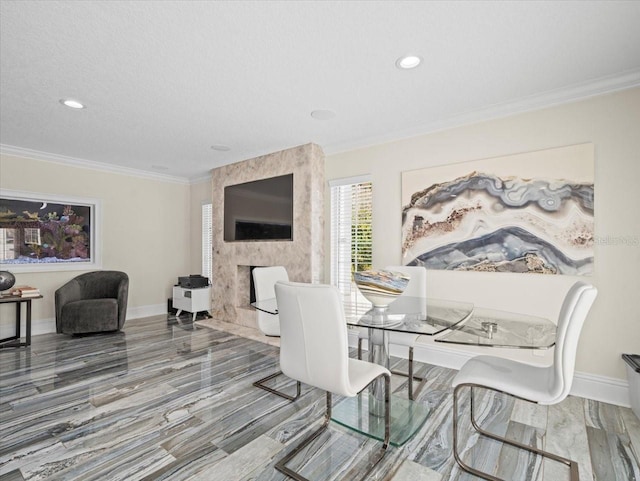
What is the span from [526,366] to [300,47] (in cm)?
252

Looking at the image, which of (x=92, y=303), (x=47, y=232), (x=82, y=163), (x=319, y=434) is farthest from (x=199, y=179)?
(x=319, y=434)

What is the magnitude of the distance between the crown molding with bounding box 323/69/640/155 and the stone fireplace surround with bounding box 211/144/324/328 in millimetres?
1035

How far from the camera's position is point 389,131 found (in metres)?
3.69

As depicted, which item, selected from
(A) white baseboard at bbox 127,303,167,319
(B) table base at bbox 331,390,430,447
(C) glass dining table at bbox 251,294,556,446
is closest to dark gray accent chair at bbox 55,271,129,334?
(A) white baseboard at bbox 127,303,167,319

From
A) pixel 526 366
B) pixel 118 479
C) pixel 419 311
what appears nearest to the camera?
pixel 118 479

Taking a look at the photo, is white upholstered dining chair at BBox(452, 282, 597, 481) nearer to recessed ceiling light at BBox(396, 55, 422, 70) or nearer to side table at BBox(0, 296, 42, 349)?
recessed ceiling light at BBox(396, 55, 422, 70)

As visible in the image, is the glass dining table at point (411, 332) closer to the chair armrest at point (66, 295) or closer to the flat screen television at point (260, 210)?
the flat screen television at point (260, 210)

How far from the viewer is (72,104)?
301cm

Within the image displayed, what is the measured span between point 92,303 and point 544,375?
503 cm

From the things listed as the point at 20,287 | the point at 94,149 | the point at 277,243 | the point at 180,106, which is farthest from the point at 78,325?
the point at 180,106

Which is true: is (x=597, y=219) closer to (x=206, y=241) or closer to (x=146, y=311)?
(x=206, y=241)

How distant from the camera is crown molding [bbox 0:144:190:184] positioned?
4.35m

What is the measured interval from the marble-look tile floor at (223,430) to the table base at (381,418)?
0.06 metres

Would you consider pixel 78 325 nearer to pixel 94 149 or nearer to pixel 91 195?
pixel 91 195
